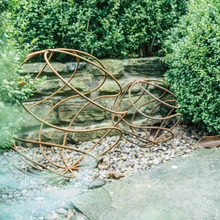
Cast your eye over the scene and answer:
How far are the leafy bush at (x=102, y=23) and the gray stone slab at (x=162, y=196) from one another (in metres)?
1.50

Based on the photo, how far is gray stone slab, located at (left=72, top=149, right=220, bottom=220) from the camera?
1151 mm

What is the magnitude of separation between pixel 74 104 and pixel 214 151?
61.2 inches

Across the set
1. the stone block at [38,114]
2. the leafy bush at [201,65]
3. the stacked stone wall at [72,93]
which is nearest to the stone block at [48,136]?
the stacked stone wall at [72,93]

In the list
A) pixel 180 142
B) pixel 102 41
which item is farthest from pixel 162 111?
pixel 102 41

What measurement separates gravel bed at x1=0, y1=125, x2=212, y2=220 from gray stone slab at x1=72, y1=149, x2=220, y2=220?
0.37 ft

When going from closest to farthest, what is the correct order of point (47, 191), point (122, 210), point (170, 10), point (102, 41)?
point (122, 210)
point (47, 191)
point (102, 41)
point (170, 10)

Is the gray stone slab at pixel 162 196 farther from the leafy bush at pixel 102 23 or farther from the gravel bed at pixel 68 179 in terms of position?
the leafy bush at pixel 102 23

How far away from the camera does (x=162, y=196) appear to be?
51.2 inches

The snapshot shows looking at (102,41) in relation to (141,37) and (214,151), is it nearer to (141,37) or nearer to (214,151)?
(141,37)

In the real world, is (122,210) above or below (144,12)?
below

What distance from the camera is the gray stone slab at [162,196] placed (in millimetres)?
1151

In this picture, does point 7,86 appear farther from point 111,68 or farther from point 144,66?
point 144,66

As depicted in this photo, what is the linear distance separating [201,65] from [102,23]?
1.21 metres

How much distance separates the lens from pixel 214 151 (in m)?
1.92
